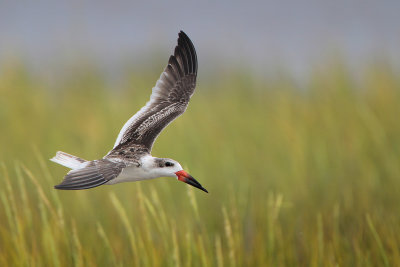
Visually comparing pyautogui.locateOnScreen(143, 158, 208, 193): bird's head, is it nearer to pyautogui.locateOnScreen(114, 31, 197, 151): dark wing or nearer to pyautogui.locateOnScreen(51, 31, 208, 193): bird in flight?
pyautogui.locateOnScreen(51, 31, 208, 193): bird in flight

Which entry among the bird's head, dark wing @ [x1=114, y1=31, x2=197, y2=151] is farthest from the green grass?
the bird's head

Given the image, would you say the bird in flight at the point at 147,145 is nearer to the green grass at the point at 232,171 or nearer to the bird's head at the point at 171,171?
the bird's head at the point at 171,171

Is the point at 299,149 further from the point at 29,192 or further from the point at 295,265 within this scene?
the point at 29,192

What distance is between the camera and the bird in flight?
2.15 metres

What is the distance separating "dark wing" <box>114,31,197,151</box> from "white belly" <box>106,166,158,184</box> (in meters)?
0.30

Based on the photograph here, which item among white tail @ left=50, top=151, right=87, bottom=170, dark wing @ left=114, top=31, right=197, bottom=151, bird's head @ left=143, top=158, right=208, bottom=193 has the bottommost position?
bird's head @ left=143, top=158, right=208, bottom=193

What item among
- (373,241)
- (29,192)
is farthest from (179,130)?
(373,241)

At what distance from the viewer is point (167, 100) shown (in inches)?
134

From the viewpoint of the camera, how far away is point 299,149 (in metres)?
6.11

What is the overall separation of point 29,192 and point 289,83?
4.70m

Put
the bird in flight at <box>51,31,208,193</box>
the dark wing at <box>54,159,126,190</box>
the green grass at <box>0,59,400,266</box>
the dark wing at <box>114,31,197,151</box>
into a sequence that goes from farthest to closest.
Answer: the green grass at <box>0,59,400,266</box>
the dark wing at <box>114,31,197,151</box>
the bird in flight at <box>51,31,208,193</box>
the dark wing at <box>54,159,126,190</box>

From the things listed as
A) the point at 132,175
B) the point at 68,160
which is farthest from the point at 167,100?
the point at 132,175

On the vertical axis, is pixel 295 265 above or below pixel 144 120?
below

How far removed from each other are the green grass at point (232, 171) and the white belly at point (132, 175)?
878mm
